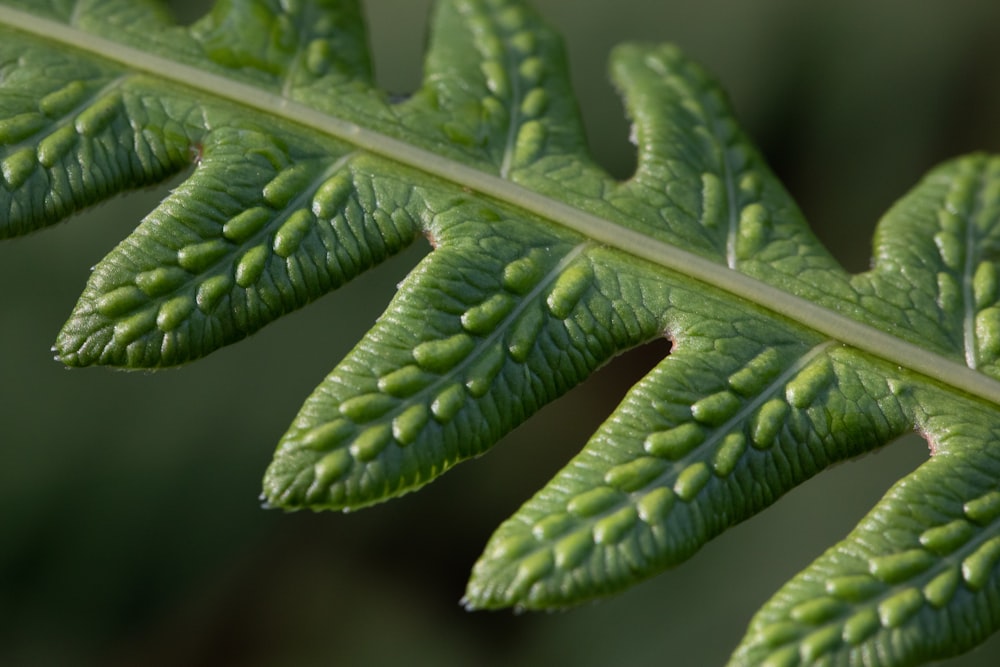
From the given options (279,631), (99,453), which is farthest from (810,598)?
(99,453)

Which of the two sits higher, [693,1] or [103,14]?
[693,1]

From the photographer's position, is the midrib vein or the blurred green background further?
the blurred green background

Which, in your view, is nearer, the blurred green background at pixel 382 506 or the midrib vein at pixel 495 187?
the midrib vein at pixel 495 187

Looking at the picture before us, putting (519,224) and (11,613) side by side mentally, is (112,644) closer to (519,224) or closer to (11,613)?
(11,613)
